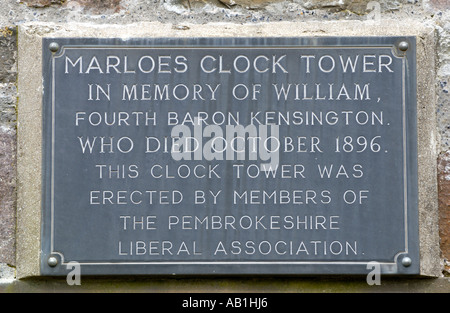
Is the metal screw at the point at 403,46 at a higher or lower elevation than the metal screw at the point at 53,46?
lower

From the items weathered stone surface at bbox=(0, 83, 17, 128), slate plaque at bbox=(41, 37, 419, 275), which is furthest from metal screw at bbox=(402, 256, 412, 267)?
weathered stone surface at bbox=(0, 83, 17, 128)

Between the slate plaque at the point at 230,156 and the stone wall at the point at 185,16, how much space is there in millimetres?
123

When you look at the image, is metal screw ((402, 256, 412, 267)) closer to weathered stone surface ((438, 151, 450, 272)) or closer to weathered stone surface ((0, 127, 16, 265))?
weathered stone surface ((438, 151, 450, 272))

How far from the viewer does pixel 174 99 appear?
2.84 metres

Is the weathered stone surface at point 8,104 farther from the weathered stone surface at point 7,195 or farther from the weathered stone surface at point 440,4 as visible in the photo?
the weathered stone surface at point 440,4

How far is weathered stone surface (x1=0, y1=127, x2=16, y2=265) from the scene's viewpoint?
9.30 feet

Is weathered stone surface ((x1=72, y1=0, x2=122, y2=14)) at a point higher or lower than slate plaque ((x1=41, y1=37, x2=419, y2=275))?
higher

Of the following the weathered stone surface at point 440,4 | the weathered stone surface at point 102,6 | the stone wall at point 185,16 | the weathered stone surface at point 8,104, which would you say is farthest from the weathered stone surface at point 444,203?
the weathered stone surface at point 8,104

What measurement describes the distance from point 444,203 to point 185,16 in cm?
125

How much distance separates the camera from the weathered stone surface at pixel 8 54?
9.53ft

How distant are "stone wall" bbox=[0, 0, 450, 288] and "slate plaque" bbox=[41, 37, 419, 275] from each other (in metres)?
0.12

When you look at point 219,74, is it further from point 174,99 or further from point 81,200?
point 81,200

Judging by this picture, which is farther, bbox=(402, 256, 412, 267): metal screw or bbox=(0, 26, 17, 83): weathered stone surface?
bbox=(0, 26, 17, 83): weathered stone surface

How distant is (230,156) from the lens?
2.82m
